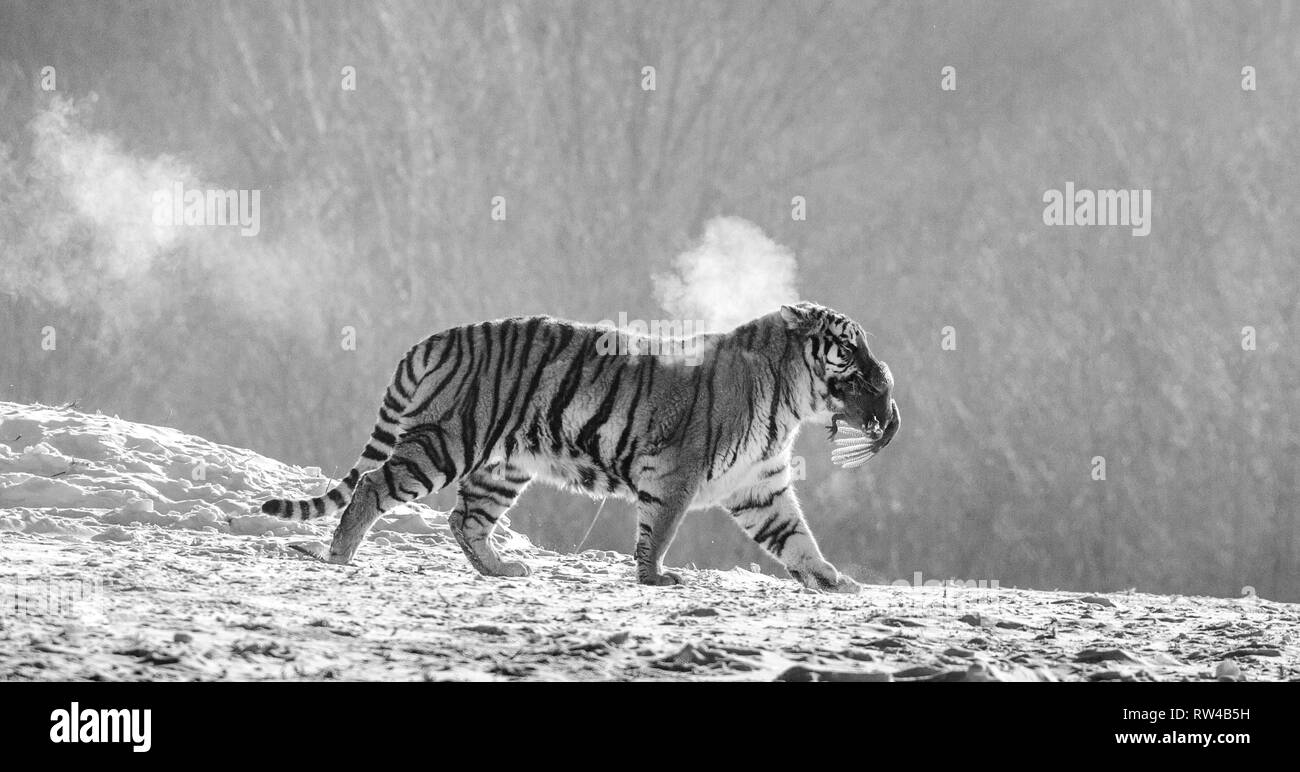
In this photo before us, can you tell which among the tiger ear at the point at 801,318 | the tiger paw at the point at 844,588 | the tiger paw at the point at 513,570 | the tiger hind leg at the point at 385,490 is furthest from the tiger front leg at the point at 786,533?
the tiger hind leg at the point at 385,490

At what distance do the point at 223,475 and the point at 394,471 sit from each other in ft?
12.0

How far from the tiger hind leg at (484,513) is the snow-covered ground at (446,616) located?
0.44 ft

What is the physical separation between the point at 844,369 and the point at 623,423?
1165 millimetres

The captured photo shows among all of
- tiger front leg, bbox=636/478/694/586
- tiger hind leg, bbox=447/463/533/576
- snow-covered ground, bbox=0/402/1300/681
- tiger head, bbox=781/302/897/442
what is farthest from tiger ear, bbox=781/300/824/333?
tiger hind leg, bbox=447/463/533/576

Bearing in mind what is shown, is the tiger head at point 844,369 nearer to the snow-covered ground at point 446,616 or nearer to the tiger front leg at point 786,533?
the tiger front leg at point 786,533

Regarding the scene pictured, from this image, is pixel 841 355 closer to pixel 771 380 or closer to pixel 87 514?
pixel 771 380

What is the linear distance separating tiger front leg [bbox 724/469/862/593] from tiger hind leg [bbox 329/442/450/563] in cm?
162

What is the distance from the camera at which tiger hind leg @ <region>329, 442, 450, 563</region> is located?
695 centimetres

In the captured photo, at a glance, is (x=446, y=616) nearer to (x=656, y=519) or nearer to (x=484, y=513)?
(x=656, y=519)

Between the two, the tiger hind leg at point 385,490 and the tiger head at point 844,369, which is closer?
the tiger hind leg at point 385,490

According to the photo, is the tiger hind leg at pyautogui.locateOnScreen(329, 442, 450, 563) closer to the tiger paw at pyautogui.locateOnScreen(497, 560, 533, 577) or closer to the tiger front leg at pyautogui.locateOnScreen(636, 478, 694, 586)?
the tiger paw at pyautogui.locateOnScreen(497, 560, 533, 577)

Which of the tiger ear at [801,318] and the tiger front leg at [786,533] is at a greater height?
the tiger ear at [801,318]

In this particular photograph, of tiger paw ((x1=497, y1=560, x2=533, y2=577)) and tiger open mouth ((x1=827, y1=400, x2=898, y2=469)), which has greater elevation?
tiger open mouth ((x1=827, y1=400, x2=898, y2=469))

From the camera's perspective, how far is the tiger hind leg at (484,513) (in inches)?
292
